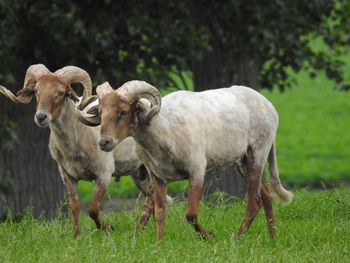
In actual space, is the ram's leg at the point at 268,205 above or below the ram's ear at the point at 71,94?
below

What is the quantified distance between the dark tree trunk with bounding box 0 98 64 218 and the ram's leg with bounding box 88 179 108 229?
3.65 m

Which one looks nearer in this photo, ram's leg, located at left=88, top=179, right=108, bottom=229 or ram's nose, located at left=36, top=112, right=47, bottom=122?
ram's nose, located at left=36, top=112, right=47, bottom=122

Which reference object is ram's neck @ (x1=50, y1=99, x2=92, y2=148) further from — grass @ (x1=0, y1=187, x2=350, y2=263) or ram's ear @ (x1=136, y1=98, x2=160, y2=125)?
ram's ear @ (x1=136, y1=98, x2=160, y2=125)

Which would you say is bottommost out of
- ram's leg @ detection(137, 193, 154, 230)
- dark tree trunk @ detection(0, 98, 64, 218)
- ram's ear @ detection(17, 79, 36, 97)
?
dark tree trunk @ detection(0, 98, 64, 218)

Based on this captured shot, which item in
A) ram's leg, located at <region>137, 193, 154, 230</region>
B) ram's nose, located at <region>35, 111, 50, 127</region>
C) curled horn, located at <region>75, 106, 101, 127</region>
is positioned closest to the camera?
curled horn, located at <region>75, 106, 101, 127</region>

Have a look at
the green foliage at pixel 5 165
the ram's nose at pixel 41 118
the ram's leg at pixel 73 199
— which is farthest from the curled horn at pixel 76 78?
the green foliage at pixel 5 165

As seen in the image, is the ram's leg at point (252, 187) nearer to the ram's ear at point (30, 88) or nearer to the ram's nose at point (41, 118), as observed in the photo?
the ram's nose at point (41, 118)

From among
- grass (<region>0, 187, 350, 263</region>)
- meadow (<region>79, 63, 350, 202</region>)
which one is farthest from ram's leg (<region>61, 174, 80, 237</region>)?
meadow (<region>79, 63, 350, 202</region>)

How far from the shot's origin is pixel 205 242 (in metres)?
8.22

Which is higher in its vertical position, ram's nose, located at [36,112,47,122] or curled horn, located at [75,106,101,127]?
curled horn, located at [75,106,101,127]

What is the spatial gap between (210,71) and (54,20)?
2.96 m

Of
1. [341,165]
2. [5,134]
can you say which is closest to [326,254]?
[5,134]

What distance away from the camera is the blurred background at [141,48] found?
11.8 m

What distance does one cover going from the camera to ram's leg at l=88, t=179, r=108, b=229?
9.31m
